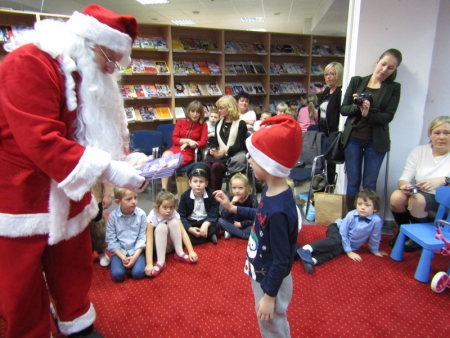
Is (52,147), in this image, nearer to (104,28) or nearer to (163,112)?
(104,28)

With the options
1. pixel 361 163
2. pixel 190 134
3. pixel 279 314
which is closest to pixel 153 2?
Result: pixel 190 134

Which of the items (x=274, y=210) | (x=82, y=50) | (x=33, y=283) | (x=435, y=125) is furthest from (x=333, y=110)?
(x=33, y=283)

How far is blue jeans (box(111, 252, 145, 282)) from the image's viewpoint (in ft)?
7.12

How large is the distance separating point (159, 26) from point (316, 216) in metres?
3.90

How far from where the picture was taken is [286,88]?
20.9ft

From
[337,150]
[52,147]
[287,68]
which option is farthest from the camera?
[287,68]

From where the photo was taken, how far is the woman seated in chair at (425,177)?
2.36 metres

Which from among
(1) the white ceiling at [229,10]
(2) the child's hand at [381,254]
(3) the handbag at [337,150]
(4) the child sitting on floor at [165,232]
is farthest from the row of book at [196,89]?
(2) the child's hand at [381,254]

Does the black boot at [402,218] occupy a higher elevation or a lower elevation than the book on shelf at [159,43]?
lower

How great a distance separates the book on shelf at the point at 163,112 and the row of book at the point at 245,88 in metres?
1.23

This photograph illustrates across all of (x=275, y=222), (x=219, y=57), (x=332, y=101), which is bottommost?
(x=275, y=222)

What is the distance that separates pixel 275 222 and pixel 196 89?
451 cm

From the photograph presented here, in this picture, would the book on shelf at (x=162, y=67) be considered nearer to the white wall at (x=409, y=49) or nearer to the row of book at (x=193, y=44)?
the row of book at (x=193, y=44)

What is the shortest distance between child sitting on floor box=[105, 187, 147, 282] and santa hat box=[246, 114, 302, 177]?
1.45 m
